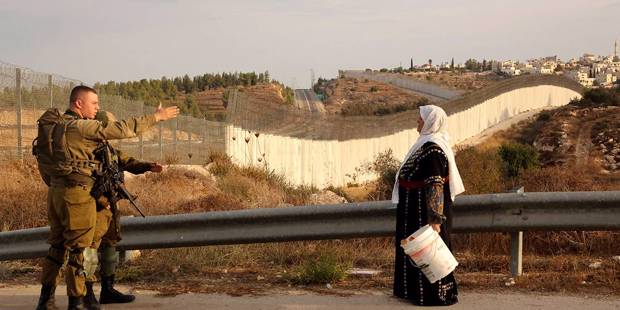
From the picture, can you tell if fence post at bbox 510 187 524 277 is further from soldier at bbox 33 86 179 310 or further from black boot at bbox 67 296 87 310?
black boot at bbox 67 296 87 310

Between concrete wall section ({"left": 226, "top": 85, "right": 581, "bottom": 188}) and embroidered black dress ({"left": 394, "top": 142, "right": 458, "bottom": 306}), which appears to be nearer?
embroidered black dress ({"left": 394, "top": 142, "right": 458, "bottom": 306})

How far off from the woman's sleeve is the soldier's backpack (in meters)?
2.71

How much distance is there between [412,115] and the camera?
155 feet

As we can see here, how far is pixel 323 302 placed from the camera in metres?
6.06

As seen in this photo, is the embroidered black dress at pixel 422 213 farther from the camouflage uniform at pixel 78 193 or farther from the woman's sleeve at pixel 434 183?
the camouflage uniform at pixel 78 193

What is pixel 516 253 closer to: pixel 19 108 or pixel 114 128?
pixel 114 128

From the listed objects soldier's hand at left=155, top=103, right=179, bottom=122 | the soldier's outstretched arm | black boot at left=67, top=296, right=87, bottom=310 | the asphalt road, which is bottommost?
the asphalt road

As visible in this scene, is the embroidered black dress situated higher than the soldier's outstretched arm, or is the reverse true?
the soldier's outstretched arm

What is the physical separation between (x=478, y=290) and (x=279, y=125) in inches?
992

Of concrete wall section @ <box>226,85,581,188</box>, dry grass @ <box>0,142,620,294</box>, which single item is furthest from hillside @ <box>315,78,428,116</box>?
dry grass @ <box>0,142,620,294</box>

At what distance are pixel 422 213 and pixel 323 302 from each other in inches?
41.6

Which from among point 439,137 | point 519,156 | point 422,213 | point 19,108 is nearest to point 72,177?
point 422,213

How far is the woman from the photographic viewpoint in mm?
5926

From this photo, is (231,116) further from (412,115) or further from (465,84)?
(465,84)
